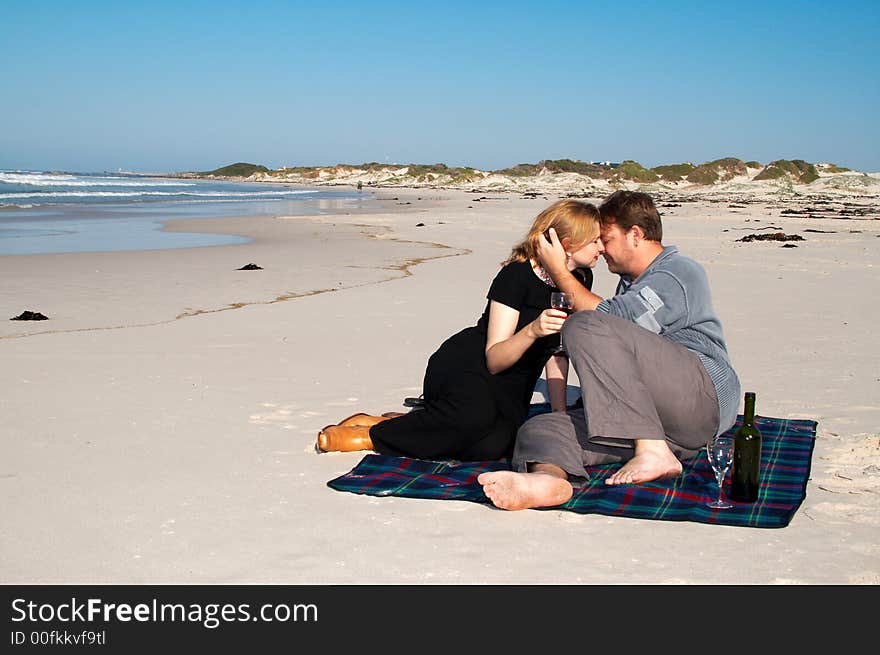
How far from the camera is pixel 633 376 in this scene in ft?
13.7

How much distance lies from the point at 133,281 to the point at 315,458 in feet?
26.1

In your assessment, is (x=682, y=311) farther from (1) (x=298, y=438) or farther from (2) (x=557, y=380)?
(1) (x=298, y=438)

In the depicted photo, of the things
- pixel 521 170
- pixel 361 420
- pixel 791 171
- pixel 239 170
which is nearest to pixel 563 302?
pixel 361 420

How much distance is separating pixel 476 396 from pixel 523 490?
2.68ft

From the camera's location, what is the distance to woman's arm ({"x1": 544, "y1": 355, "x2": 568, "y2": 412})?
5.13m

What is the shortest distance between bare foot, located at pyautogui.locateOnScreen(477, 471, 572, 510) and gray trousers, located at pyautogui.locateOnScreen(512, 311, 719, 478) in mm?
244

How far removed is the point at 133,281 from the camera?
39.0 feet

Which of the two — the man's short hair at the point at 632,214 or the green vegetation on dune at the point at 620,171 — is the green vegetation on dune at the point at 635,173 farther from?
the man's short hair at the point at 632,214

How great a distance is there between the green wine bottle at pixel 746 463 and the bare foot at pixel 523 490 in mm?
749

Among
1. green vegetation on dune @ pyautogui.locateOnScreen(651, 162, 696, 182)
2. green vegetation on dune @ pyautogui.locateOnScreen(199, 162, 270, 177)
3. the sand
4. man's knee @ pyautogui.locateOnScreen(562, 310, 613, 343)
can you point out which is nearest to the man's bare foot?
the sand

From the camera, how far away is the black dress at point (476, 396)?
14.9ft

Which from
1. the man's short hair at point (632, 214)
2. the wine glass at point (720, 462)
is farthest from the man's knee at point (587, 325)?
the wine glass at point (720, 462)

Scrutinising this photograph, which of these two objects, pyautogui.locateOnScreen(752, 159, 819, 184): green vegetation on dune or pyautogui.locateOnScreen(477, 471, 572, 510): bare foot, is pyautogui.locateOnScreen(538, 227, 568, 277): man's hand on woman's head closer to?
pyautogui.locateOnScreen(477, 471, 572, 510): bare foot
